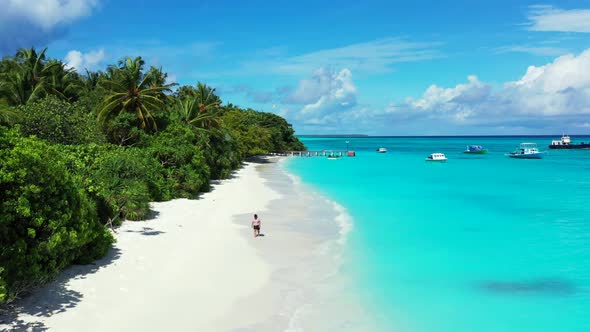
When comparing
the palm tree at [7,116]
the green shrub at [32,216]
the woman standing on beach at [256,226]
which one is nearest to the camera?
the green shrub at [32,216]

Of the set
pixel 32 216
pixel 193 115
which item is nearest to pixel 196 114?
pixel 193 115

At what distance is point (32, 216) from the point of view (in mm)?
10789

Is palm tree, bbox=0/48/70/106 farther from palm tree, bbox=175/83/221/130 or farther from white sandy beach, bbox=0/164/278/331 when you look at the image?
white sandy beach, bbox=0/164/278/331

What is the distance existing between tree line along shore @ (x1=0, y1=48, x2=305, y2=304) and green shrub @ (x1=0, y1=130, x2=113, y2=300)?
2 cm

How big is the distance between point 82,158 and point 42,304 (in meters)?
13.5

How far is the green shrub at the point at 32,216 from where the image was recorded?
33.8 feet

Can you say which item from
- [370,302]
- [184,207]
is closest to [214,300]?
[370,302]

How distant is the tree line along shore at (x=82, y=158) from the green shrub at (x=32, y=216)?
A: 1.0 inches

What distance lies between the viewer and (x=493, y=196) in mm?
38781

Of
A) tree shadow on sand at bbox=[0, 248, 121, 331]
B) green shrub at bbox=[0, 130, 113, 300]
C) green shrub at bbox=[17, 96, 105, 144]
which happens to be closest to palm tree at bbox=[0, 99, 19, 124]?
green shrub at bbox=[17, 96, 105, 144]

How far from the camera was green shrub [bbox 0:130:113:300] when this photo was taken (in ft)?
33.8

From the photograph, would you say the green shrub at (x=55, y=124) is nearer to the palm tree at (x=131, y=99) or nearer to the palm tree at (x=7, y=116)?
the palm tree at (x=7, y=116)

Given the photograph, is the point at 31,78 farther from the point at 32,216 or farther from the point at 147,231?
the point at 32,216

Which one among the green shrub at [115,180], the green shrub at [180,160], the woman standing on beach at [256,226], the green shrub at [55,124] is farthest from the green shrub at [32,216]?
the green shrub at [180,160]
